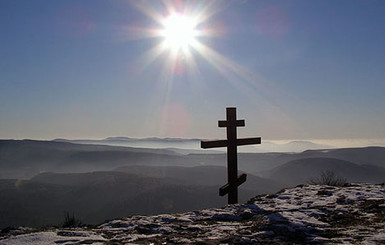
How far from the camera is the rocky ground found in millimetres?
4152

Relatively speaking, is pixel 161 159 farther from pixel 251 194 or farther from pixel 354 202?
pixel 354 202

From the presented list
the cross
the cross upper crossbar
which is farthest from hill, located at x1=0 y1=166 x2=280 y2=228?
the cross

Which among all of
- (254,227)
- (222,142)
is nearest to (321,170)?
(222,142)

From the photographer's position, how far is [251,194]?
2505 inches

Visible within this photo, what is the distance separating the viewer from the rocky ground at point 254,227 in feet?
13.6

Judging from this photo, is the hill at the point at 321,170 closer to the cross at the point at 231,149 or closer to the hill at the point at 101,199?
the hill at the point at 101,199

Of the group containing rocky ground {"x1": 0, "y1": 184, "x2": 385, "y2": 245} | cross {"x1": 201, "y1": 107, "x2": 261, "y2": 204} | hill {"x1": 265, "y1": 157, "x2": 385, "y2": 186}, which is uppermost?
cross {"x1": 201, "y1": 107, "x2": 261, "y2": 204}

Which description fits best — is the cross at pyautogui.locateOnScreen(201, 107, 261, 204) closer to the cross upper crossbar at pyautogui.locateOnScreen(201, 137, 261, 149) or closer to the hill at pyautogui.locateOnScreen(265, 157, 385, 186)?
the cross upper crossbar at pyautogui.locateOnScreen(201, 137, 261, 149)

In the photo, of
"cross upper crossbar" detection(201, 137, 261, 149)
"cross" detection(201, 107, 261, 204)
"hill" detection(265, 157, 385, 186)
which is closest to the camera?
"cross upper crossbar" detection(201, 137, 261, 149)

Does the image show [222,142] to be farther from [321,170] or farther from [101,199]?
[321,170]

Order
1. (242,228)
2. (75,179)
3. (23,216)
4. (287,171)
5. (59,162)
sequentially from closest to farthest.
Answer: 1. (242,228)
2. (23,216)
3. (75,179)
4. (287,171)
5. (59,162)

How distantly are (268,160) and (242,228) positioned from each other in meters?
200

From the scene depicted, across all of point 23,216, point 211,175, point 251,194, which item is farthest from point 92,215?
point 211,175

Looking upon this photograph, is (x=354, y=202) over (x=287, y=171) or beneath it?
over
